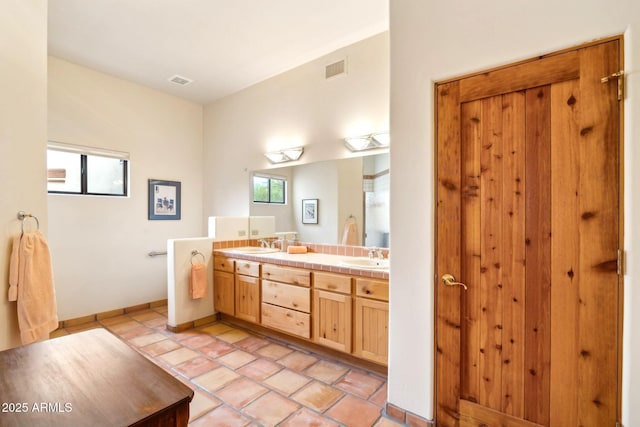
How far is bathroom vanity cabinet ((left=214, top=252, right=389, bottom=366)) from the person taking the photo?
2.35 metres

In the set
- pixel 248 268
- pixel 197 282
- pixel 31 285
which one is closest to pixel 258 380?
pixel 248 268

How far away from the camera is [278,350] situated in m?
2.89

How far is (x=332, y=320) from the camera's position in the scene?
8.50 ft

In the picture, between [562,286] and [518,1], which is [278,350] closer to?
[562,286]

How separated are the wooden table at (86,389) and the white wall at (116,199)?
2.84 meters

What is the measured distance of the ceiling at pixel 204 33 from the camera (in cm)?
250

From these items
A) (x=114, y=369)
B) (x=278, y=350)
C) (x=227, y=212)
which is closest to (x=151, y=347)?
(x=278, y=350)

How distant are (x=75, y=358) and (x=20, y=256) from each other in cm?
→ 109

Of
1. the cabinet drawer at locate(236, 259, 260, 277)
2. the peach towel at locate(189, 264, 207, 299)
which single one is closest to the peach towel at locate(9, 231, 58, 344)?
the peach towel at locate(189, 264, 207, 299)

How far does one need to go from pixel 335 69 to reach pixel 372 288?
2311 millimetres

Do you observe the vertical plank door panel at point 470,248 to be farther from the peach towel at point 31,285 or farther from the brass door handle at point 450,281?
the peach towel at point 31,285

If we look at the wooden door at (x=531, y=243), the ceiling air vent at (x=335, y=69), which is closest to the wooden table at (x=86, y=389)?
the wooden door at (x=531, y=243)

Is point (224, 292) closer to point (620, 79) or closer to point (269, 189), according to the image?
point (269, 189)

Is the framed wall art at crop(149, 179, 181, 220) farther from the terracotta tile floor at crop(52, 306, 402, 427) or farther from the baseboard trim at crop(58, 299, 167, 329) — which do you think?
the terracotta tile floor at crop(52, 306, 402, 427)
